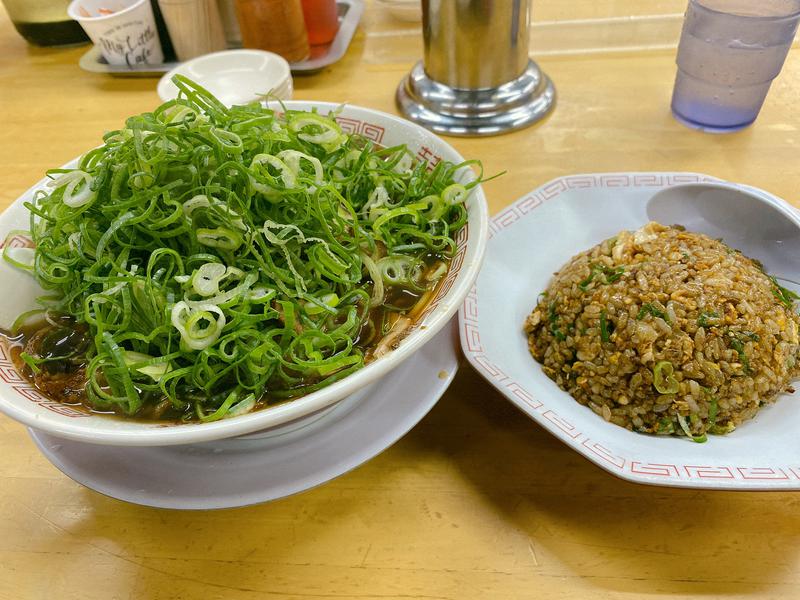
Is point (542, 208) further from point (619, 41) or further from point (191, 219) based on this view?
point (619, 41)

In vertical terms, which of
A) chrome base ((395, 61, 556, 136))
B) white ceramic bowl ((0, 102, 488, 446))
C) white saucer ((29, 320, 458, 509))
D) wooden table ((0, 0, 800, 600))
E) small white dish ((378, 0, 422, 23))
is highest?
white ceramic bowl ((0, 102, 488, 446))

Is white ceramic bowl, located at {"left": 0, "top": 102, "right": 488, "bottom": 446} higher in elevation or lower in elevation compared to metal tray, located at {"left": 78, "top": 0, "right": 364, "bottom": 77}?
higher

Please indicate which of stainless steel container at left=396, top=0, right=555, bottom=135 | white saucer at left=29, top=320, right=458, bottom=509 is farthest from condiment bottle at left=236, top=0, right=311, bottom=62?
white saucer at left=29, top=320, right=458, bottom=509

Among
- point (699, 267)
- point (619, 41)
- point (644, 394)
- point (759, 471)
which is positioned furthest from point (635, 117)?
point (759, 471)

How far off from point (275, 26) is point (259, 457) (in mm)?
1782

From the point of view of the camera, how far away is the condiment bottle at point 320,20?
92.5 inches

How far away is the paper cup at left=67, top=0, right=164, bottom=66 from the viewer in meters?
2.23

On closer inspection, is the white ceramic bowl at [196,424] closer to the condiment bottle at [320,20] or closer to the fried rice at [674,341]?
the fried rice at [674,341]

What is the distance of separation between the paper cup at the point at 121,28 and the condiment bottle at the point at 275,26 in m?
0.36

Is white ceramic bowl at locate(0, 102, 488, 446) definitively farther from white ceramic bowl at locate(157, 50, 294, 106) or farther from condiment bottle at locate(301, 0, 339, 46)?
condiment bottle at locate(301, 0, 339, 46)

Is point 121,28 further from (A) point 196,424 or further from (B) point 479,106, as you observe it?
(A) point 196,424

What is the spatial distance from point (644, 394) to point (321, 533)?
0.61 m

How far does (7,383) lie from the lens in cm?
90

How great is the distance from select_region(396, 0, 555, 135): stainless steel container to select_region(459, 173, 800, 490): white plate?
2.04 ft
